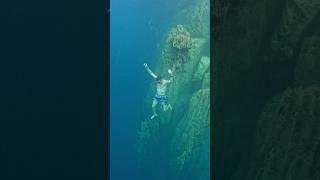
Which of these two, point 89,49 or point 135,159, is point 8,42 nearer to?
point 89,49

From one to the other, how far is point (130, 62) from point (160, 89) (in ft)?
1.04

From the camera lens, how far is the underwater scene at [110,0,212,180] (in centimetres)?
409

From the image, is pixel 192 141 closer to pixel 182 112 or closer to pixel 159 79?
pixel 182 112

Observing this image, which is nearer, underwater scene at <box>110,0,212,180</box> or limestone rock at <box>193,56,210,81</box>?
underwater scene at <box>110,0,212,180</box>

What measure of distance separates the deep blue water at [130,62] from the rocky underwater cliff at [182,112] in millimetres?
83

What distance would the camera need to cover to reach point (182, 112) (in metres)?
4.26
